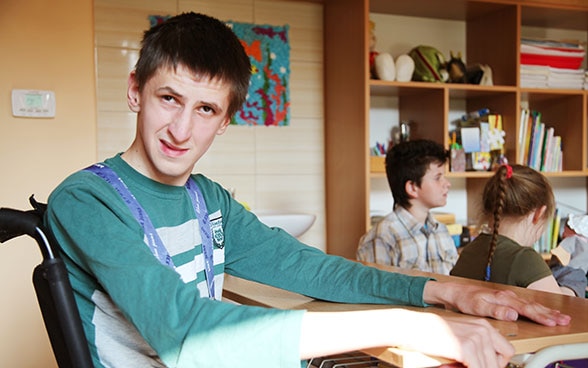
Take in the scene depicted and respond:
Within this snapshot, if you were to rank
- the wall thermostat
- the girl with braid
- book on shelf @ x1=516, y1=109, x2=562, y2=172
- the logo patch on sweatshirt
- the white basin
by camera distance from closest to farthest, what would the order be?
the logo patch on sweatshirt
the girl with braid
the wall thermostat
the white basin
book on shelf @ x1=516, y1=109, x2=562, y2=172

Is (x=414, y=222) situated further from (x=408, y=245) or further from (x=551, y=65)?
(x=551, y=65)

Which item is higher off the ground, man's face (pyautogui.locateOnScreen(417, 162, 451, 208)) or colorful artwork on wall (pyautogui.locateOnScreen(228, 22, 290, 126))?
colorful artwork on wall (pyautogui.locateOnScreen(228, 22, 290, 126))

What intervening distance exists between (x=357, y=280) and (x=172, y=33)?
1.86 ft

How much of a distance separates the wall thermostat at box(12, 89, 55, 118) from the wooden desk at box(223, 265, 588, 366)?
1.53 m

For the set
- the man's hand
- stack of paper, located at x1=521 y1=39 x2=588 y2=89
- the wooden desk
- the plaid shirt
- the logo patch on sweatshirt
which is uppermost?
stack of paper, located at x1=521 y1=39 x2=588 y2=89

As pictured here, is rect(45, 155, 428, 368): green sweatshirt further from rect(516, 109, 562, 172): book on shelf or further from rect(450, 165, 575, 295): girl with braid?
rect(516, 109, 562, 172): book on shelf

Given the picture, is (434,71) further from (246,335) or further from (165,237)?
(246,335)

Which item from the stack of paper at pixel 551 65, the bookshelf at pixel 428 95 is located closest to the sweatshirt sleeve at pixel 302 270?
the bookshelf at pixel 428 95

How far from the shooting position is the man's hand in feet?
3.49

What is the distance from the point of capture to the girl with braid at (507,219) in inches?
78.6

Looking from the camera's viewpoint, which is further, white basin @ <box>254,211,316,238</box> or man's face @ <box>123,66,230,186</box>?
white basin @ <box>254,211,316,238</box>

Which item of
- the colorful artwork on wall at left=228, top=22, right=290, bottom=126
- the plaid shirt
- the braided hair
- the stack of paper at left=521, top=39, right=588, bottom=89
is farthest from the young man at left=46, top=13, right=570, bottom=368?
the stack of paper at left=521, top=39, right=588, bottom=89

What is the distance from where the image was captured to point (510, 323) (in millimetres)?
1058

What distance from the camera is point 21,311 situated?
8.94ft
